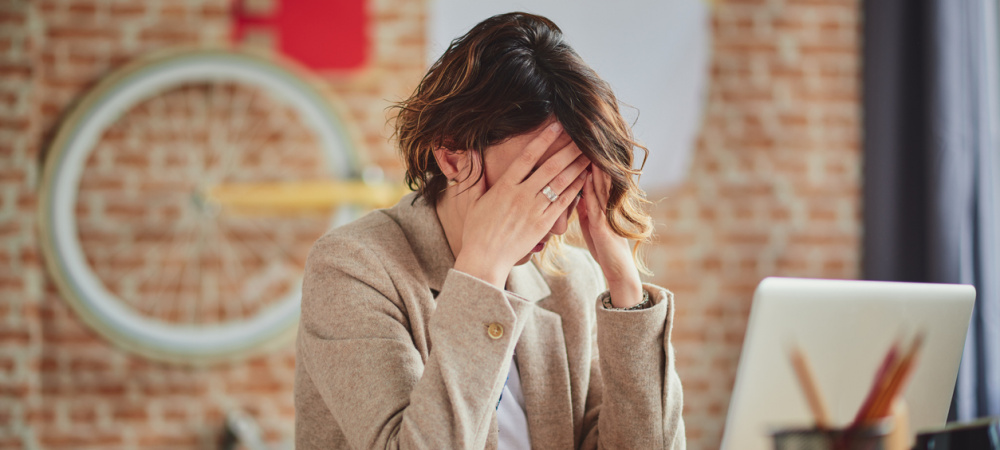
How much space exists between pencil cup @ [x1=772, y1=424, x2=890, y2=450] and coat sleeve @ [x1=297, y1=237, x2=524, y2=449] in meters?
0.39

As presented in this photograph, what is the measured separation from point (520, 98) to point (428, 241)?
29 centimetres

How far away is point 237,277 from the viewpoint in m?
2.30

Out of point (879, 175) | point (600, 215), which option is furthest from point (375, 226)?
point (879, 175)

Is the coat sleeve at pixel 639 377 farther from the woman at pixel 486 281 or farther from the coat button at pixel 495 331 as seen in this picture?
the coat button at pixel 495 331

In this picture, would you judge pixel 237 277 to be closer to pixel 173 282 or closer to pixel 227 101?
pixel 173 282

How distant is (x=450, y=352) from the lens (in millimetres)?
923

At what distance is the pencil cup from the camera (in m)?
0.64

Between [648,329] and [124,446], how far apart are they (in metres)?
1.91

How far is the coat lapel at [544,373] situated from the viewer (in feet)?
3.77

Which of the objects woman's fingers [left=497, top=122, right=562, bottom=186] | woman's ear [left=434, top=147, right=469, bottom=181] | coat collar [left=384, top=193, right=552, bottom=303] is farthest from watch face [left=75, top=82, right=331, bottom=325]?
woman's fingers [left=497, top=122, right=562, bottom=186]

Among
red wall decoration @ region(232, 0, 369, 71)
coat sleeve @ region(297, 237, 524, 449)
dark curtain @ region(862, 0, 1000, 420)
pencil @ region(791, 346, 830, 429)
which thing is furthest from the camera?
red wall decoration @ region(232, 0, 369, 71)

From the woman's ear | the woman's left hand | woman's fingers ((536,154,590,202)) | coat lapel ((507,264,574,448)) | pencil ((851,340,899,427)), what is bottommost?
coat lapel ((507,264,574,448))

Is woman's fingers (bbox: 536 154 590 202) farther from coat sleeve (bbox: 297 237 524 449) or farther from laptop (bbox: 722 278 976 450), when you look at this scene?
laptop (bbox: 722 278 976 450)

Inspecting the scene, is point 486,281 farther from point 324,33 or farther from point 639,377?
point 324,33
